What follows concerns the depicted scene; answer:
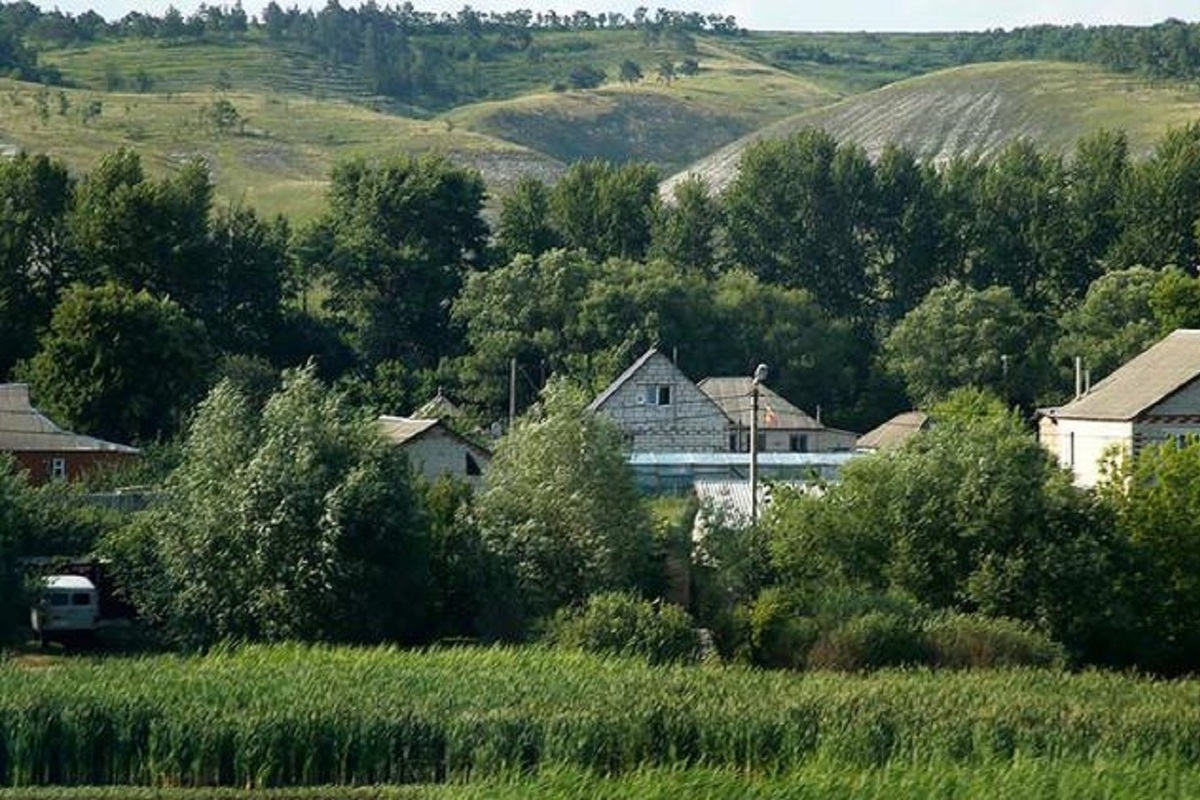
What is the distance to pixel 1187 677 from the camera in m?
44.6

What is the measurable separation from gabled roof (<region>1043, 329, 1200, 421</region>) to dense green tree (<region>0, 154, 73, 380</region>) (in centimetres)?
3772

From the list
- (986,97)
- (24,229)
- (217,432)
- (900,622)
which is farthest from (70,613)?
(986,97)

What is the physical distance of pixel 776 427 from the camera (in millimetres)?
84062

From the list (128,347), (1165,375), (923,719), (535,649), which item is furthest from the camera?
(128,347)

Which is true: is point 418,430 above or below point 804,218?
below

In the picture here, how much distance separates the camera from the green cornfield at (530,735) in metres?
32.9

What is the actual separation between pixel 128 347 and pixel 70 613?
27911 millimetres

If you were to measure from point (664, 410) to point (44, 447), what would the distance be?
76.6ft

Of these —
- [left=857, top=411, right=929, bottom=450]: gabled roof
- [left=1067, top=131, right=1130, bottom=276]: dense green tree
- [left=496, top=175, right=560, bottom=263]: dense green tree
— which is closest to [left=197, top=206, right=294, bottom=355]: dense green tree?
[left=496, top=175, right=560, bottom=263]: dense green tree

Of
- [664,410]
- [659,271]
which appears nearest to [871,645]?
[664,410]

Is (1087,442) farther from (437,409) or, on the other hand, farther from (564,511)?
(437,409)

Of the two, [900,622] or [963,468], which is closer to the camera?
[900,622]

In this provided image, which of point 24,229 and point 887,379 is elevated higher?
point 24,229

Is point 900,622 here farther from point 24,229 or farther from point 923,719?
point 24,229
